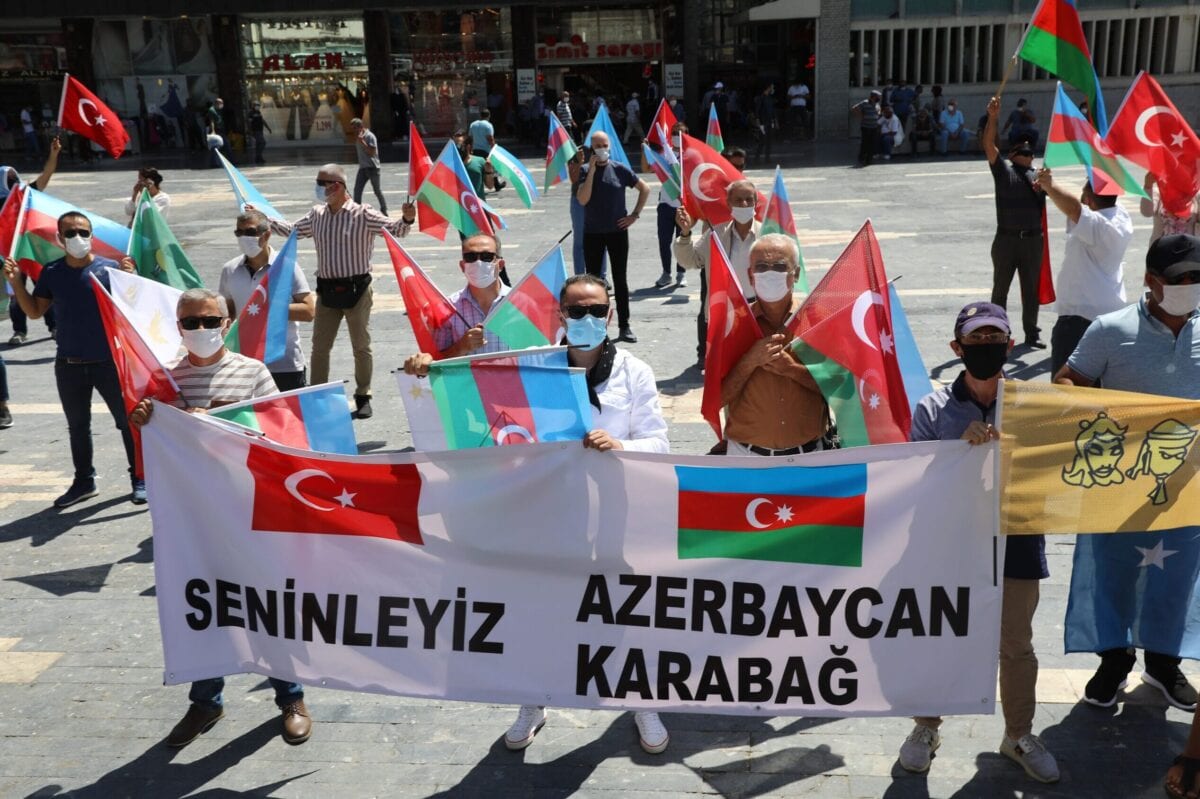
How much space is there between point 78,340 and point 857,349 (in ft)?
17.5

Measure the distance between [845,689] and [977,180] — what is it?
67.1 feet

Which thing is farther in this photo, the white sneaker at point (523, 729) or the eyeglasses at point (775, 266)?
the eyeglasses at point (775, 266)

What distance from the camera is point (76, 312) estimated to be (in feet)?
24.8

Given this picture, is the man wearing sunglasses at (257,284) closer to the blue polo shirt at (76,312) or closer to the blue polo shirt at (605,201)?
the blue polo shirt at (76,312)

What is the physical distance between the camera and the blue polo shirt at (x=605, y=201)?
1091 cm

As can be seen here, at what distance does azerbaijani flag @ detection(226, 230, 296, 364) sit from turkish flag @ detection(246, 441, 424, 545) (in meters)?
2.31

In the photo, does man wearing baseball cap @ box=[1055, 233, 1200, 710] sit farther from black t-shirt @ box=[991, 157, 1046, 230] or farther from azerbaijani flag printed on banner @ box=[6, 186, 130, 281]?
azerbaijani flag printed on banner @ box=[6, 186, 130, 281]

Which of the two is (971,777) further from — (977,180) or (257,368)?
(977,180)

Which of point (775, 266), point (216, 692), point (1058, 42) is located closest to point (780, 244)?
point (775, 266)

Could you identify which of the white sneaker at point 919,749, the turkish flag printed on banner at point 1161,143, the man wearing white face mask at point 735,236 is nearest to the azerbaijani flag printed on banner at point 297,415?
the white sneaker at point 919,749

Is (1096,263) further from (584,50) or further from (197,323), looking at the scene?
(584,50)

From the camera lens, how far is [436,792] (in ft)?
14.6

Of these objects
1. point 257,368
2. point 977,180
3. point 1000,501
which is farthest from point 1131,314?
point 977,180

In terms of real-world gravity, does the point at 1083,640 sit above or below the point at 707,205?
below
